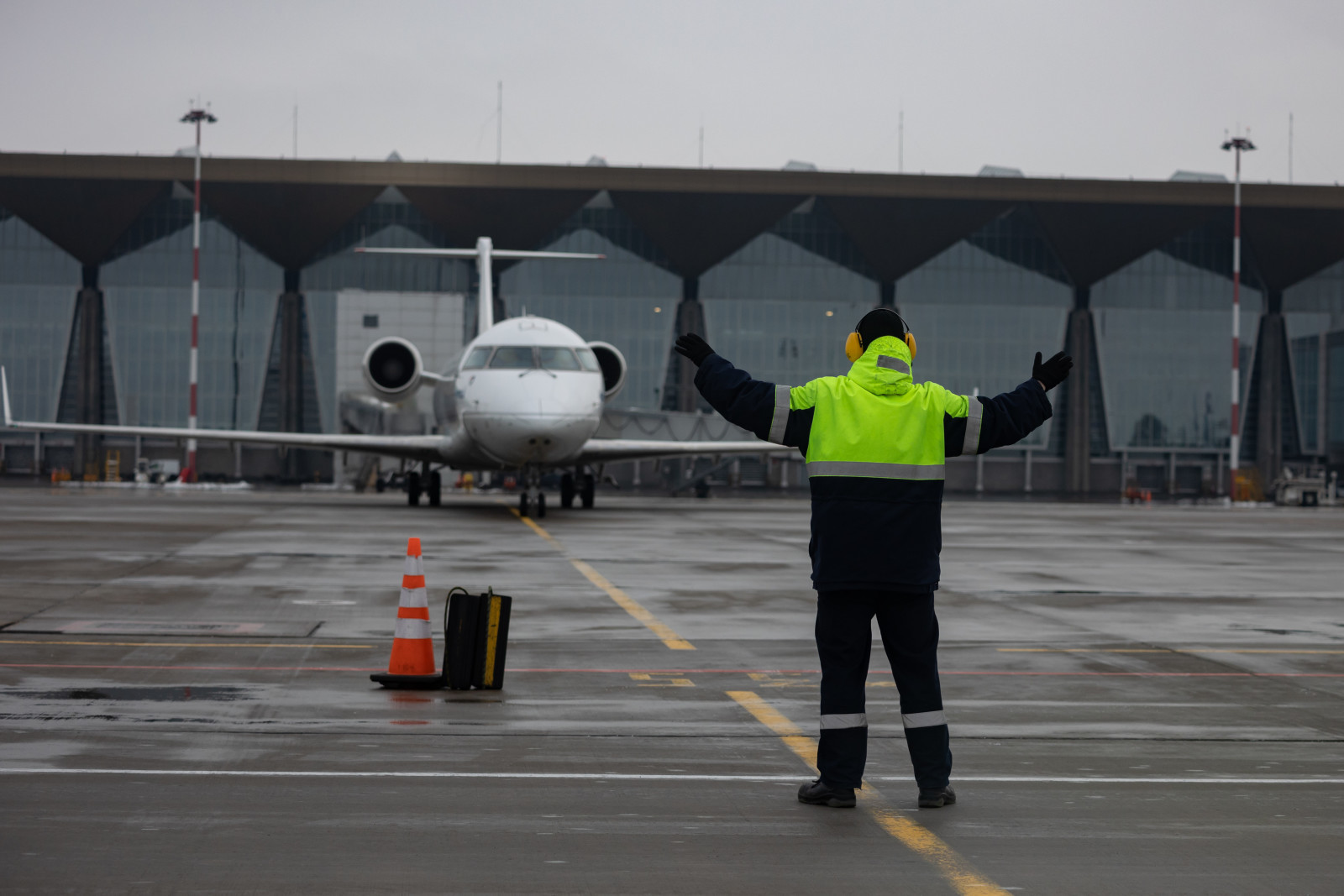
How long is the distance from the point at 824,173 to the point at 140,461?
32042 mm

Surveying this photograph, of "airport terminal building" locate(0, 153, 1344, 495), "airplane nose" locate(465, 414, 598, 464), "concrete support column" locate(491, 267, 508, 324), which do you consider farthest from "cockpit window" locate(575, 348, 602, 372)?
"concrete support column" locate(491, 267, 508, 324)

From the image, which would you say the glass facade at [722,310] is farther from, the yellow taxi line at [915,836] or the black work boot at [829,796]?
the black work boot at [829,796]

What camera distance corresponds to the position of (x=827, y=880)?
4812mm

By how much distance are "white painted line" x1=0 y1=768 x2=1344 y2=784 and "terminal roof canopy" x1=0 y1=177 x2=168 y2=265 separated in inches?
2537

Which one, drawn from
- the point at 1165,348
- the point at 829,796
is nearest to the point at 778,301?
the point at 1165,348

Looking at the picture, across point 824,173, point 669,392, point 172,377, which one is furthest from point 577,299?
point 172,377

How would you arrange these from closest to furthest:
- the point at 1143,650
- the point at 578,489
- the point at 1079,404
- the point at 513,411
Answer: the point at 1143,650
the point at 513,411
the point at 578,489
the point at 1079,404

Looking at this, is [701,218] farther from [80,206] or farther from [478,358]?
[478,358]

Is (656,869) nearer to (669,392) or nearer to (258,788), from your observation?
(258,788)

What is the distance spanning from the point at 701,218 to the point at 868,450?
62.6 metres

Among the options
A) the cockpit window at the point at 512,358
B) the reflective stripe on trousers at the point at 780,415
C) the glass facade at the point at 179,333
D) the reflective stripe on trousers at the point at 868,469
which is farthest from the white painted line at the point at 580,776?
the glass facade at the point at 179,333

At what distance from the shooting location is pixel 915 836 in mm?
5414

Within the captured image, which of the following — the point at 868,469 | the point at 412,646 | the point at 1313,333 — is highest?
the point at 1313,333

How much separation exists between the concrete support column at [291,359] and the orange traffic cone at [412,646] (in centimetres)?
6151
